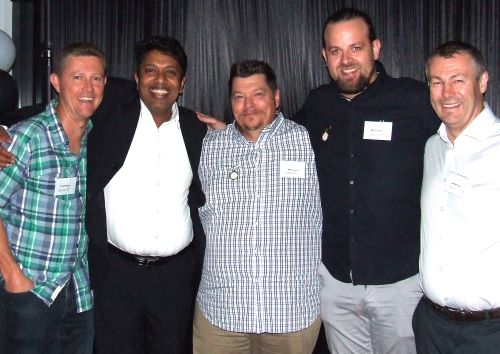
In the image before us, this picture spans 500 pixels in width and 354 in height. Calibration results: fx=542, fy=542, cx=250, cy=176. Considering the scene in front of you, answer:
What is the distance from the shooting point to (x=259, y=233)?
2297 millimetres

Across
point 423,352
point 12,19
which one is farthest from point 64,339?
point 12,19

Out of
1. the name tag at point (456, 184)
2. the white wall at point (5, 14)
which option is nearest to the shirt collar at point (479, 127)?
the name tag at point (456, 184)

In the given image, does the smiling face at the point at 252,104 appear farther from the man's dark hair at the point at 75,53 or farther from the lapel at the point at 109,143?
the man's dark hair at the point at 75,53

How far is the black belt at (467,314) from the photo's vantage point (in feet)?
6.38

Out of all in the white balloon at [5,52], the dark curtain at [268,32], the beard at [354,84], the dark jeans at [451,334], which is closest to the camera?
the dark jeans at [451,334]

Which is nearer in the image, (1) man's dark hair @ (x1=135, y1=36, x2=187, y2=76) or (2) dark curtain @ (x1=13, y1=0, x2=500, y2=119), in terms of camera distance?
(1) man's dark hair @ (x1=135, y1=36, x2=187, y2=76)

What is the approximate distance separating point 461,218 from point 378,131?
55 centimetres

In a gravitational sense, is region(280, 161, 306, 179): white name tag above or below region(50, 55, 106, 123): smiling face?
below

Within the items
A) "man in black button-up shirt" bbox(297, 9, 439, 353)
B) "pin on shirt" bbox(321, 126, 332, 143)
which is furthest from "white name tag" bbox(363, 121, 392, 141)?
"pin on shirt" bbox(321, 126, 332, 143)

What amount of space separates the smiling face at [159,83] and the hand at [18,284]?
3.08 ft

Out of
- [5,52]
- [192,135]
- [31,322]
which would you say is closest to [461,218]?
[192,135]

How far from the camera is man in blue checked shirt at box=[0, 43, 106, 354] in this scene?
2.07m

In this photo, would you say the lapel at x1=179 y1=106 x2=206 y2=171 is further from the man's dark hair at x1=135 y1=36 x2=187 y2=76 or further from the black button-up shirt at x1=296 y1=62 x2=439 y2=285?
the black button-up shirt at x1=296 y1=62 x2=439 y2=285

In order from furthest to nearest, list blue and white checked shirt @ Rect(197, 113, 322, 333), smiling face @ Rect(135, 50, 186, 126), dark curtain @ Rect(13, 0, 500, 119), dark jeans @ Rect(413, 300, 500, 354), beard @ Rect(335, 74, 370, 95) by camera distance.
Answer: dark curtain @ Rect(13, 0, 500, 119) < smiling face @ Rect(135, 50, 186, 126) < beard @ Rect(335, 74, 370, 95) < blue and white checked shirt @ Rect(197, 113, 322, 333) < dark jeans @ Rect(413, 300, 500, 354)
